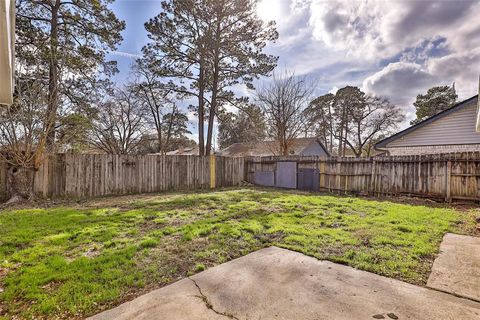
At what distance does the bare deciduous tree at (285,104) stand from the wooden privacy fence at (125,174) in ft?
18.4

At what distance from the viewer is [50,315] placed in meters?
1.96

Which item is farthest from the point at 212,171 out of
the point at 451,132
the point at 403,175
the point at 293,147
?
the point at 293,147

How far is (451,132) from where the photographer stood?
30.8 feet

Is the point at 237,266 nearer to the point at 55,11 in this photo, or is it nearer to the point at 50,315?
the point at 50,315

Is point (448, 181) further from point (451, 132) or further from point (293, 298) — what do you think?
point (293, 298)

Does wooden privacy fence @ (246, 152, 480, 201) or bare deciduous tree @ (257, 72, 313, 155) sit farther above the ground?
bare deciduous tree @ (257, 72, 313, 155)

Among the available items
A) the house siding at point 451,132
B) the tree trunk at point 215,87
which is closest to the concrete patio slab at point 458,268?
the house siding at point 451,132

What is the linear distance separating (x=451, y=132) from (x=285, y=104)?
351 inches

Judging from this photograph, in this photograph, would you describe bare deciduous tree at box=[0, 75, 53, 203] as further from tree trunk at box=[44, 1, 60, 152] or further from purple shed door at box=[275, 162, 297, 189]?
purple shed door at box=[275, 162, 297, 189]

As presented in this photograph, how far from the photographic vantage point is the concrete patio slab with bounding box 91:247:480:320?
1.92 m

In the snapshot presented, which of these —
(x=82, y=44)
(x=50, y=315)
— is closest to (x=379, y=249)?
(x=50, y=315)

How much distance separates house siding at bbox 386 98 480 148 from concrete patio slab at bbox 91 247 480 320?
9533 mm

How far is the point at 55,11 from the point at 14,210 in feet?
23.1

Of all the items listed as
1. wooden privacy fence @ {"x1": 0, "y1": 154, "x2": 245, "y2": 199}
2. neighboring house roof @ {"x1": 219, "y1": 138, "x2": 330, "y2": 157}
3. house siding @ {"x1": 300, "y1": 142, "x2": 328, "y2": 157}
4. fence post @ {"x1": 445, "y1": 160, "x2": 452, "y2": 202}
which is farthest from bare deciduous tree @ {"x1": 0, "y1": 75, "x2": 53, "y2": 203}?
house siding @ {"x1": 300, "y1": 142, "x2": 328, "y2": 157}
